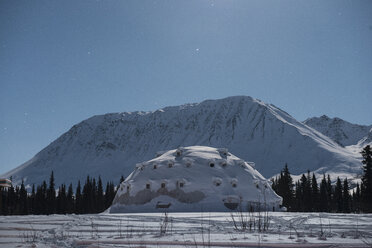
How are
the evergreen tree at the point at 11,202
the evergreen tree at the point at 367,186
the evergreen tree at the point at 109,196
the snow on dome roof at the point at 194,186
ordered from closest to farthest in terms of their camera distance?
the snow on dome roof at the point at 194,186 < the evergreen tree at the point at 367,186 < the evergreen tree at the point at 11,202 < the evergreen tree at the point at 109,196

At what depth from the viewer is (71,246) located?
23.5 feet

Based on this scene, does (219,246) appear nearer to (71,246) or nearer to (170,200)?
(71,246)

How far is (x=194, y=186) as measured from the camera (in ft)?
120

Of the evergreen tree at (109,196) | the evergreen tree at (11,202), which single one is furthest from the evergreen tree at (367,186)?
the evergreen tree at (11,202)

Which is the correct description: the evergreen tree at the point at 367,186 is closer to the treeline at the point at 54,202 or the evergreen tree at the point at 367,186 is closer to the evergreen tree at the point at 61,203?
the treeline at the point at 54,202

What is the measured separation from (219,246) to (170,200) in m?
30.1

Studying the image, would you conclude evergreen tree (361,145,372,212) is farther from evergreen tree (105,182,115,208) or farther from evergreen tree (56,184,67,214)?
evergreen tree (56,184,67,214)

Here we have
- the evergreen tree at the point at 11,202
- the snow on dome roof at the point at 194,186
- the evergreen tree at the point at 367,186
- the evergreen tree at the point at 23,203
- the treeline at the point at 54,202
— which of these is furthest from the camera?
the evergreen tree at the point at 23,203

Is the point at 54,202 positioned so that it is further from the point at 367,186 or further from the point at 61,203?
the point at 367,186

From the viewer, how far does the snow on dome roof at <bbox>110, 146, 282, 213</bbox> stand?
3553 centimetres

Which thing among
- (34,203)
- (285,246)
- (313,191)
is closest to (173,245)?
(285,246)

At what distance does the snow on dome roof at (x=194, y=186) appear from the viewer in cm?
3553

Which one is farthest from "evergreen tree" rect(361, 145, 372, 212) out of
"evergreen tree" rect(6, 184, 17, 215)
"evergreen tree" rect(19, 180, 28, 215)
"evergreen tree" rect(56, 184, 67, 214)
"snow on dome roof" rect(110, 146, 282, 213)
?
"evergreen tree" rect(6, 184, 17, 215)

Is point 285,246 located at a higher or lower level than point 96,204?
higher
